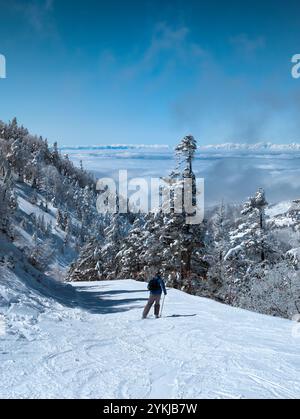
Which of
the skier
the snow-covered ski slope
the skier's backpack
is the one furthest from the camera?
the skier's backpack

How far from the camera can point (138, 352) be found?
1045 cm

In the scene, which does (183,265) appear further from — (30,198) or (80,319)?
(30,198)

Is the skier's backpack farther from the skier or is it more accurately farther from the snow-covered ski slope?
the snow-covered ski slope

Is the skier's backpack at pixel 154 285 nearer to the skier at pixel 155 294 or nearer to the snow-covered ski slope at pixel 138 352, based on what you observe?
the skier at pixel 155 294

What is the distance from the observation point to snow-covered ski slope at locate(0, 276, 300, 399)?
7.45 m

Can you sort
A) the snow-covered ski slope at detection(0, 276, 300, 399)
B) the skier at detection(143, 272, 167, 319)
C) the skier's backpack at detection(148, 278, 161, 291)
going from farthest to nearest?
1. the skier's backpack at detection(148, 278, 161, 291)
2. the skier at detection(143, 272, 167, 319)
3. the snow-covered ski slope at detection(0, 276, 300, 399)

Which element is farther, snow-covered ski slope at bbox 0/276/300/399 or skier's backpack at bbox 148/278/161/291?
skier's backpack at bbox 148/278/161/291

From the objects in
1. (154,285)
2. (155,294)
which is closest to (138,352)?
(155,294)

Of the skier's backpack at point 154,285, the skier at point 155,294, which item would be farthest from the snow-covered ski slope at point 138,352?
the skier's backpack at point 154,285

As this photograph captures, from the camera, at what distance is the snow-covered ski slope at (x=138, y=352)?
293 inches

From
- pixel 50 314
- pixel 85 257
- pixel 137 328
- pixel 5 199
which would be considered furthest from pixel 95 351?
pixel 85 257

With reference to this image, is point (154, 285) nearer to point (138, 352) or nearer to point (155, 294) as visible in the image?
point (155, 294)

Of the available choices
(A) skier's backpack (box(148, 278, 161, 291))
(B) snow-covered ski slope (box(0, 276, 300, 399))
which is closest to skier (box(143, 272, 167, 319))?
(A) skier's backpack (box(148, 278, 161, 291))

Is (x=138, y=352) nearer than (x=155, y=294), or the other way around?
(x=138, y=352)
